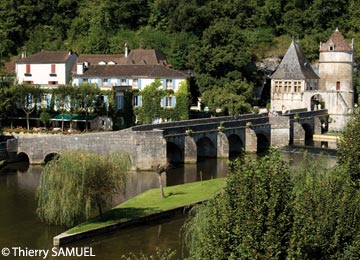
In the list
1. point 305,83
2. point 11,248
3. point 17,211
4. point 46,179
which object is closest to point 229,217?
point 11,248

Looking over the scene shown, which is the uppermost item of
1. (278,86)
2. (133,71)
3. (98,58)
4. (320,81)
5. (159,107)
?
(98,58)

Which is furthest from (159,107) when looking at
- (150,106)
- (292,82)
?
(292,82)

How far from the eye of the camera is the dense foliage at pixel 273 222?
16328mm

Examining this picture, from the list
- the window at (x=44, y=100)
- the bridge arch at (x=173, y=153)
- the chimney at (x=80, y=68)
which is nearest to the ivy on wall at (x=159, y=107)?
the window at (x=44, y=100)

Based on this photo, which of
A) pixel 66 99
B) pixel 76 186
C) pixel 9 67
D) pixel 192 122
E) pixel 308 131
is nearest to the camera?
pixel 76 186

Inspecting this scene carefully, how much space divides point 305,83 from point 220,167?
23.1 meters

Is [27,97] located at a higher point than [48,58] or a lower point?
lower

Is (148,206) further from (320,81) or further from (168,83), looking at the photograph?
(320,81)

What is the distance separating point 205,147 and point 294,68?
20.3 m

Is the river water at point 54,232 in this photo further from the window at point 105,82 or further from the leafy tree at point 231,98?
the window at point 105,82

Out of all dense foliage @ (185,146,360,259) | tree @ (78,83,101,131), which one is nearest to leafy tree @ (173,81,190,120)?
tree @ (78,83,101,131)

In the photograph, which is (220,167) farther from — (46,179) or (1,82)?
(1,82)

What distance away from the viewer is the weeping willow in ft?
101

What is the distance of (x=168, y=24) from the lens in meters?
84.5
